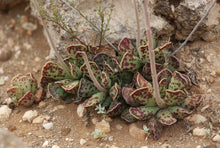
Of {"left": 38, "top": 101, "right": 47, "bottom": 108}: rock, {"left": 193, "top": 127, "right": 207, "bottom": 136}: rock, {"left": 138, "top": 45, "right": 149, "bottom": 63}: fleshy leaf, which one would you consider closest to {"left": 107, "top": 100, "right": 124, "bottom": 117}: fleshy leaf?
{"left": 138, "top": 45, "right": 149, "bottom": 63}: fleshy leaf

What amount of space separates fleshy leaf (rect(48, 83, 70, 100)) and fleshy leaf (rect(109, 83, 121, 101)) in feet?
2.01

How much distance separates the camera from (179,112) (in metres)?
2.69

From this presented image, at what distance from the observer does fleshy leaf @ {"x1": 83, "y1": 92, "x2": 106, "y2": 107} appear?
2.86 meters

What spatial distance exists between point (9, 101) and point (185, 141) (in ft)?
7.15

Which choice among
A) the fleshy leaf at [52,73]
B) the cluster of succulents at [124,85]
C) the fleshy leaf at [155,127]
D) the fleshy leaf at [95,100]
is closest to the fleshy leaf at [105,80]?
the cluster of succulents at [124,85]

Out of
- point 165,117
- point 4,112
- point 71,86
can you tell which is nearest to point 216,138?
point 165,117

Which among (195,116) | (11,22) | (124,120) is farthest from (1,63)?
(195,116)

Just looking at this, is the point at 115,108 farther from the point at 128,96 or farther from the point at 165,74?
the point at 165,74

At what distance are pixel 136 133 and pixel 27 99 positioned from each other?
4.42 ft

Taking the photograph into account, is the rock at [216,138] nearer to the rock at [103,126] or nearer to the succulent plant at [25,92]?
the rock at [103,126]

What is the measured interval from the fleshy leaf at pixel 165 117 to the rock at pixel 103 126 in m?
0.56

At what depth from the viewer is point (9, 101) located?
341 cm

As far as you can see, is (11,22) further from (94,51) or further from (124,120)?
(124,120)

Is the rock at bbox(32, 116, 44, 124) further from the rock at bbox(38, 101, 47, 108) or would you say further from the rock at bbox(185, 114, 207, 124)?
the rock at bbox(185, 114, 207, 124)
